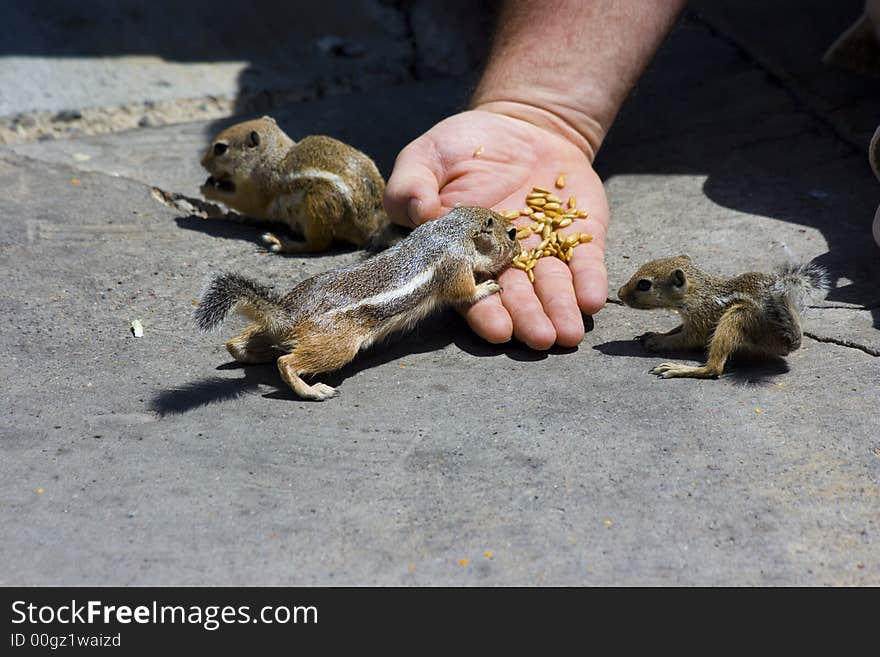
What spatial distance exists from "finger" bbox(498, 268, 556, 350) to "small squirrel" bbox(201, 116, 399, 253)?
1011mm

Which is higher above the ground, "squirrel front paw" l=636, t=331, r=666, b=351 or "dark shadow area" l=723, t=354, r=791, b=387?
"squirrel front paw" l=636, t=331, r=666, b=351

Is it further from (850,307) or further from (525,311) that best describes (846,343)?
(525,311)

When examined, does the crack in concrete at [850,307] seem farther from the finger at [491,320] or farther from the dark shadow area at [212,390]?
the dark shadow area at [212,390]

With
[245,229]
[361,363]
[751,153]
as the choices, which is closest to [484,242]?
[361,363]

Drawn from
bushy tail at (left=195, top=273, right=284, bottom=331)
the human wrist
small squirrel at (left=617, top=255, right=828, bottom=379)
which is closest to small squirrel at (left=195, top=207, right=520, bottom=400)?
bushy tail at (left=195, top=273, right=284, bottom=331)

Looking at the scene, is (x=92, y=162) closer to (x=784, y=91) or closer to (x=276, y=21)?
(x=276, y=21)

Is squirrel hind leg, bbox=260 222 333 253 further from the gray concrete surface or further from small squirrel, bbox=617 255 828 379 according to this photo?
small squirrel, bbox=617 255 828 379

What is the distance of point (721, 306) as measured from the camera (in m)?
4.37

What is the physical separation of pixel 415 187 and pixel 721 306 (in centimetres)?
158

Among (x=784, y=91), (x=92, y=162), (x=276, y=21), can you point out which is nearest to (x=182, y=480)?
(x=92, y=162)

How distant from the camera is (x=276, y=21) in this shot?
8.66 metres

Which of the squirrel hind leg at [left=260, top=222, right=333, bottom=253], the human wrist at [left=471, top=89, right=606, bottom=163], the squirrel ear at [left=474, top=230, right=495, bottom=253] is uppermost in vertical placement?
the human wrist at [left=471, top=89, right=606, bottom=163]

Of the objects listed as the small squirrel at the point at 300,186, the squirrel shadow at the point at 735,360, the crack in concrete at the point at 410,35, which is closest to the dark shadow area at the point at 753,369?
the squirrel shadow at the point at 735,360

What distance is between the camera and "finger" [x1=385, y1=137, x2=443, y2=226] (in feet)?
15.9
